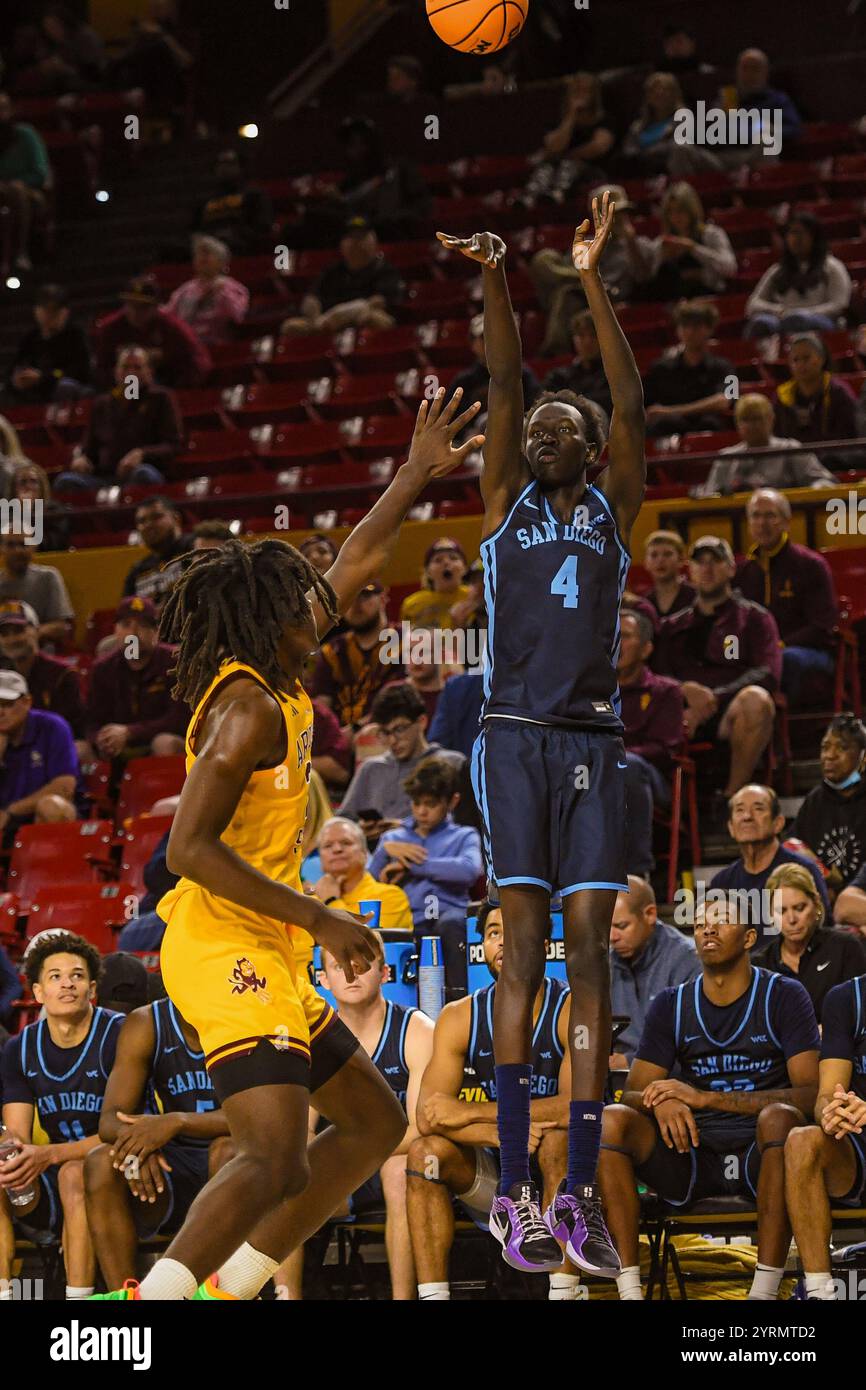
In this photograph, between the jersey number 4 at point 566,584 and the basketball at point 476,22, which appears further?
the basketball at point 476,22

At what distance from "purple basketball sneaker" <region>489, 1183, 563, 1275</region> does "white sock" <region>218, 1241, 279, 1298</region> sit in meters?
0.60

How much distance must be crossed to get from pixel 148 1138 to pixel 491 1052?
4.13ft

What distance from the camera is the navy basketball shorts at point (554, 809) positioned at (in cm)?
546

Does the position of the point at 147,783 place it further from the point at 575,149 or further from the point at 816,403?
the point at 575,149

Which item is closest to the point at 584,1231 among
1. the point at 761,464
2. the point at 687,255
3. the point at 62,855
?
the point at 62,855

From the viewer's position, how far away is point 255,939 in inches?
198

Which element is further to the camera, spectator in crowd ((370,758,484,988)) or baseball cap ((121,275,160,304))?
baseball cap ((121,275,160,304))

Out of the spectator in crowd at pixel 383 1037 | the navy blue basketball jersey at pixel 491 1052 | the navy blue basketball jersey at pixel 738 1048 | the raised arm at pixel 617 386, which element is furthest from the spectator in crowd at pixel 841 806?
the raised arm at pixel 617 386

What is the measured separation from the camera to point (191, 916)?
5.04 meters

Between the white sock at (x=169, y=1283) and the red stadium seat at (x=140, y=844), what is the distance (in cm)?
528

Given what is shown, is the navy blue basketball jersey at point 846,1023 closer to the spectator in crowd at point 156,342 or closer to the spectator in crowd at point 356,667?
the spectator in crowd at point 356,667

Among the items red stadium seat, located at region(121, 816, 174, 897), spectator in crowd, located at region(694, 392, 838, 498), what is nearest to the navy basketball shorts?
red stadium seat, located at region(121, 816, 174, 897)

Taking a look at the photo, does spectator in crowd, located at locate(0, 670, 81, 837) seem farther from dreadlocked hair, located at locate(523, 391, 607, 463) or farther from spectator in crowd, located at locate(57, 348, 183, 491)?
dreadlocked hair, located at locate(523, 391, 607, 463)

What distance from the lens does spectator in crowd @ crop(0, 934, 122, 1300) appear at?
773 cm
